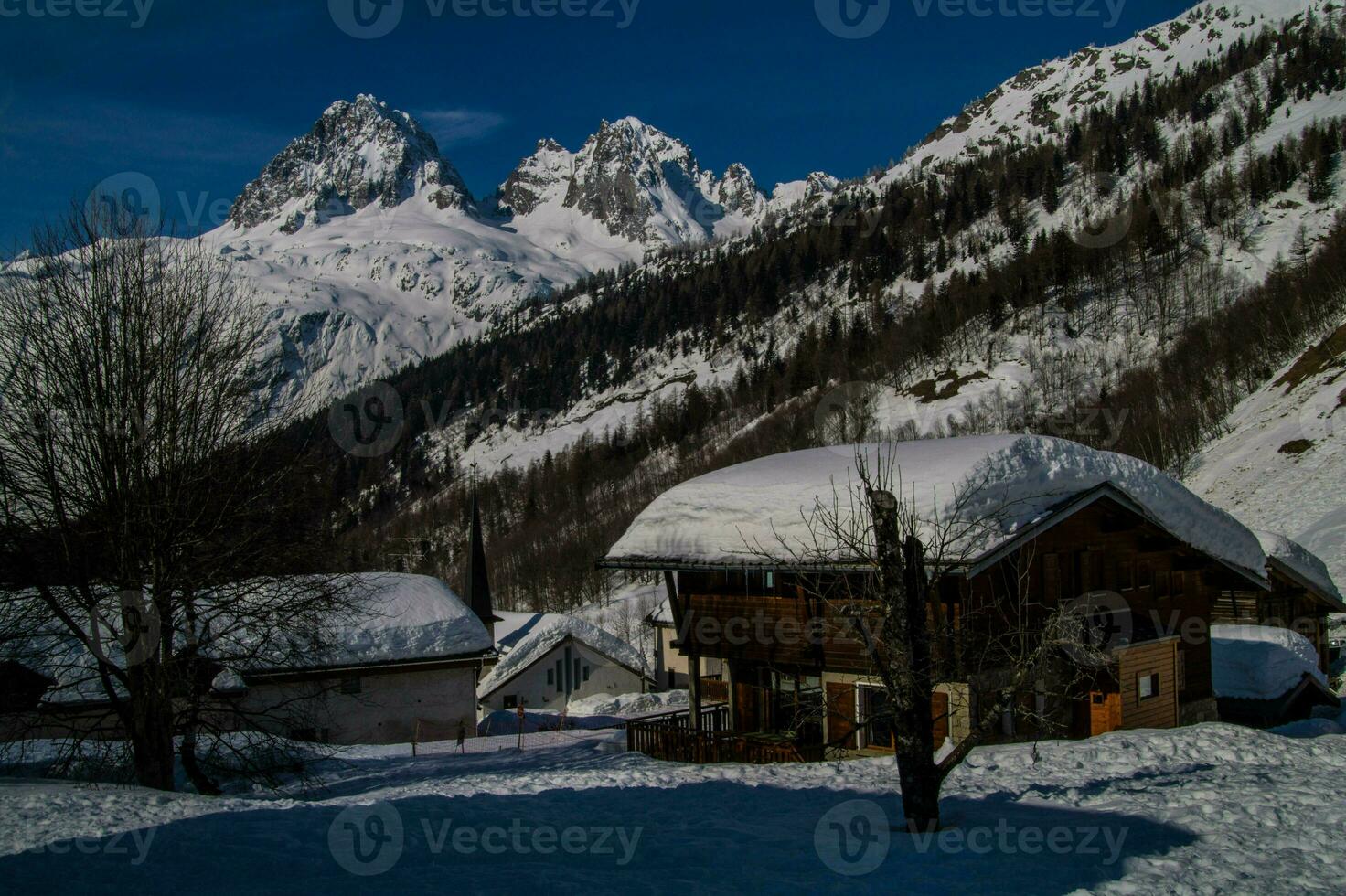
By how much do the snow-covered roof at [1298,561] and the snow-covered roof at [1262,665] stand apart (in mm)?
2345

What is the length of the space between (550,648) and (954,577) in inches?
1423

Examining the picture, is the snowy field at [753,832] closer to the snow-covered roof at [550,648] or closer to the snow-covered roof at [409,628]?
the snow-covered roof at [409,628]

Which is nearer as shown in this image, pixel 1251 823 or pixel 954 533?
pixel 1251 823

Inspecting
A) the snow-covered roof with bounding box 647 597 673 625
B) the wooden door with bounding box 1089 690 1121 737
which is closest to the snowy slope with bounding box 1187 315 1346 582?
the wooden door with bounding box 1089 690 1121 737

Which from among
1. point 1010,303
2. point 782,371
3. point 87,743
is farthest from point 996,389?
point 87,743

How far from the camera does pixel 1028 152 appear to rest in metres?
172

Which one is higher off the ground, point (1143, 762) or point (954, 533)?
point (954, 533)

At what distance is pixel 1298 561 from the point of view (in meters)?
30.7

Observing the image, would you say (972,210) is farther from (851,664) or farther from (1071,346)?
(851,664)

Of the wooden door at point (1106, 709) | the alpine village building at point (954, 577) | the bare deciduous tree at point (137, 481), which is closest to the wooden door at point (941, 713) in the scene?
the alpine village building at point (954, 577)

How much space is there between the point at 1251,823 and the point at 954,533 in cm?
615

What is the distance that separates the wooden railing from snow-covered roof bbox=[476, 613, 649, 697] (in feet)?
91.9

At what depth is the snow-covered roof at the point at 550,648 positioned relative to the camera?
48.8 meters

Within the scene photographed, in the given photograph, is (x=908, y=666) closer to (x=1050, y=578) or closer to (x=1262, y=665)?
(x=1050, y=578)
